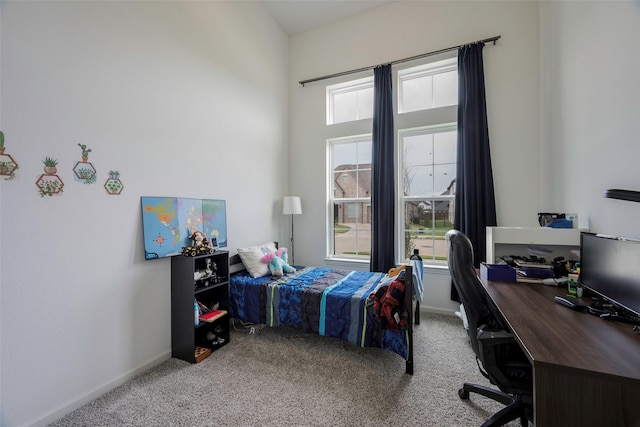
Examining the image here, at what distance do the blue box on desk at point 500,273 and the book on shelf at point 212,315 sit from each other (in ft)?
7.80

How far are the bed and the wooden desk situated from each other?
3.36 feet

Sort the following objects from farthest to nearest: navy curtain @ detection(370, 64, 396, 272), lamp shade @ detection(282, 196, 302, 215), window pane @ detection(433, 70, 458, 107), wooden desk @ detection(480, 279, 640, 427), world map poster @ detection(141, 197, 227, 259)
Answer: lamp shade @ detection(282, 196, 302, 215) → navy curtain @ detection(370, 64, 396, 272) → window pane @ detection(433, 70, 458, 107) → world map poster @ detection(141, 197, 227, 259) → wooden desk @ detection(480, 279, 640, 427)

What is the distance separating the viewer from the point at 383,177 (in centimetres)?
337

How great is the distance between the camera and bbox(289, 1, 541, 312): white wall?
281cm

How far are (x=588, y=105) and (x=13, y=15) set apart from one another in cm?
392

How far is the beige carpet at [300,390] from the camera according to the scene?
5.07ft

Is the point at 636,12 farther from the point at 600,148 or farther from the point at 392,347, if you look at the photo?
the point at 392,347

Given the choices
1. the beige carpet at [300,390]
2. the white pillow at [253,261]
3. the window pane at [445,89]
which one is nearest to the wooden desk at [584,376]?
the beige carpet at [300,390]

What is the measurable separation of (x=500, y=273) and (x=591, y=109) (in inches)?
56.7

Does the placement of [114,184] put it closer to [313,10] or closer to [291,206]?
[291,206]

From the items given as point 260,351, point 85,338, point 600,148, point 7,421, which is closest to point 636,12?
point 600,148

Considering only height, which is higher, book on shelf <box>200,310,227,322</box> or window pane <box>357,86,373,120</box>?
window pane <box>357,86,373,120</box>

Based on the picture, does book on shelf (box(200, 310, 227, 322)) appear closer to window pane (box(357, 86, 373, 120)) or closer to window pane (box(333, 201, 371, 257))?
window pane (box(333, 201, 371, 257))

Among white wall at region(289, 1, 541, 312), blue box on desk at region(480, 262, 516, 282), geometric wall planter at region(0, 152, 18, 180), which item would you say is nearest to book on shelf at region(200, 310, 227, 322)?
geometric wall planter at region(0, 152, 18, 180)
